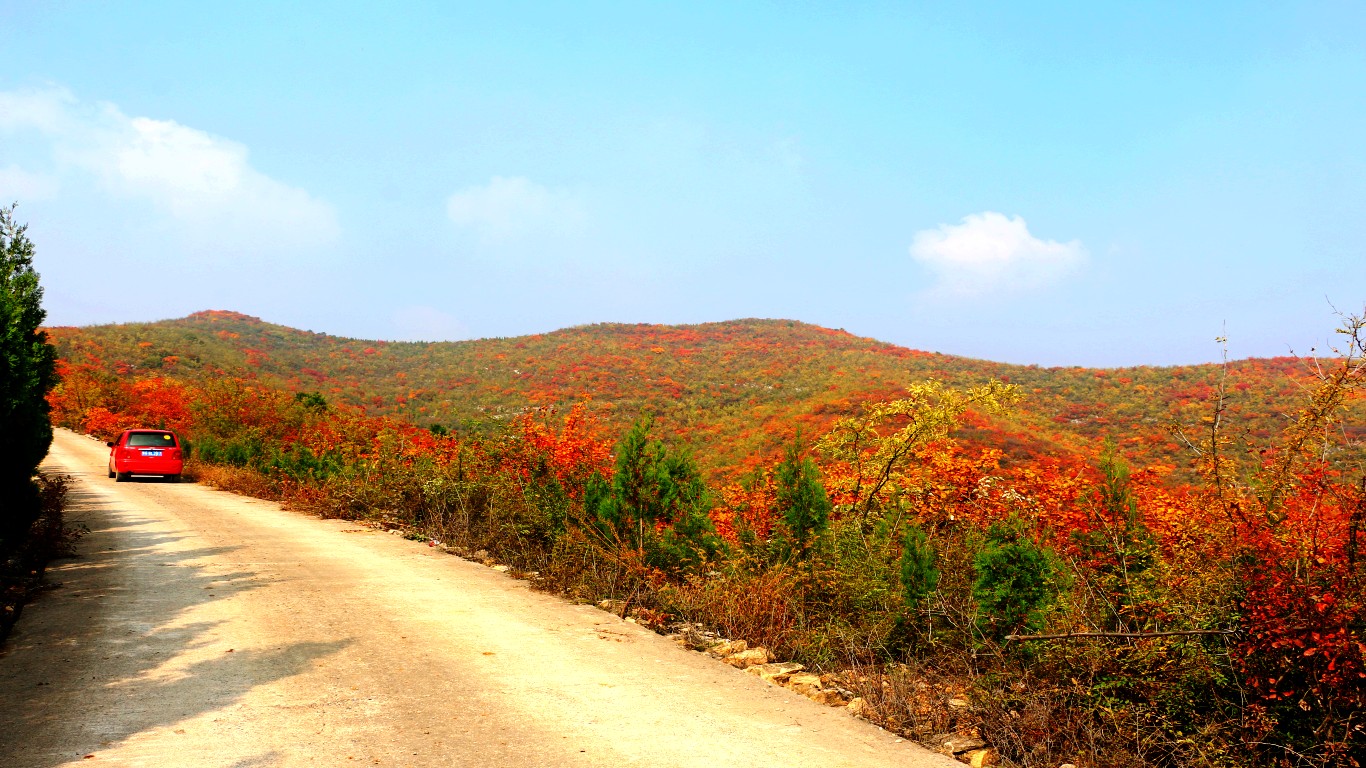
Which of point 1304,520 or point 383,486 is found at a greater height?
point 1304,520

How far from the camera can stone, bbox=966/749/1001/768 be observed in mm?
4758

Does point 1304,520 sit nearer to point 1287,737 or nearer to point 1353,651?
point 1353,651

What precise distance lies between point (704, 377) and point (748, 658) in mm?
50687

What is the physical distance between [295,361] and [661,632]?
6992cm

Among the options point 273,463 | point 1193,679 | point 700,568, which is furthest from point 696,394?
point 1193,679

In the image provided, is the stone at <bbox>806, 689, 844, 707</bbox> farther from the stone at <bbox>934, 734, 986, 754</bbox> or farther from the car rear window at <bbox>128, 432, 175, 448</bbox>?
the car rear window at <bbox>128, 432, 175, 448</bbox>

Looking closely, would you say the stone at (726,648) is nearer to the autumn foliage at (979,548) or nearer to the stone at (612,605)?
the autumn foliage at (979,548)

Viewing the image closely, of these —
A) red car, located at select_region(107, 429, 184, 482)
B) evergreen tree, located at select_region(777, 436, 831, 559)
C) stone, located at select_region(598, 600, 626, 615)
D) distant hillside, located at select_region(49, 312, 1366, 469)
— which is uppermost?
distant hillside, located at select_region(49, 312, 1366, 469)

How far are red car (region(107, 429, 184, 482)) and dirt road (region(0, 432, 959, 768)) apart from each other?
44.0ft

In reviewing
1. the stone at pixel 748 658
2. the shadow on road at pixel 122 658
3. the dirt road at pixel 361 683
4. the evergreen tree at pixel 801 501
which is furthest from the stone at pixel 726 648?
the shadow on road at pixel 122 658

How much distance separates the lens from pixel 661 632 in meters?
7.70

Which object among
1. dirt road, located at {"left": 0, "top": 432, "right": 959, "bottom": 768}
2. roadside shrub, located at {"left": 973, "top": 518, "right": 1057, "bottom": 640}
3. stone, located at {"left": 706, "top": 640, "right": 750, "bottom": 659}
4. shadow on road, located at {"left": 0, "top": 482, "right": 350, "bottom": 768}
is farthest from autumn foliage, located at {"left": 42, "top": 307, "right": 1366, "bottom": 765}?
shadow on road, located at {"left": 0, "top": 482, "right": 350, "bottom": 768}

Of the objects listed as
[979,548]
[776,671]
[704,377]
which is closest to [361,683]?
[776,671]

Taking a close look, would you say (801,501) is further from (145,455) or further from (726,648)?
(145,455)
